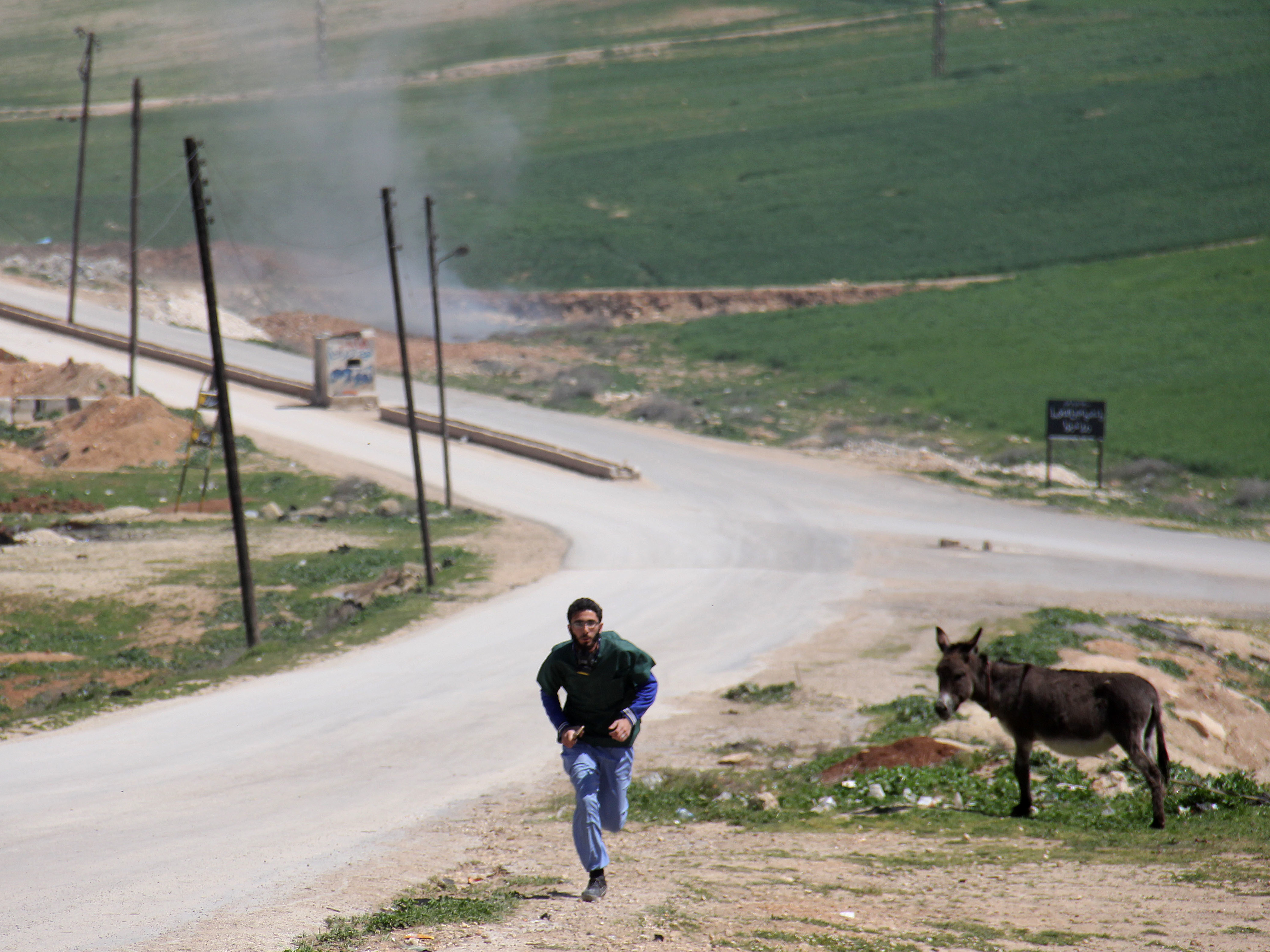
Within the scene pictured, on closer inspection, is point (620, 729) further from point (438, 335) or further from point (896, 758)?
point (438, 335)

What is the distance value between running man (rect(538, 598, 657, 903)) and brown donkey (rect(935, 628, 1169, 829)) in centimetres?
345

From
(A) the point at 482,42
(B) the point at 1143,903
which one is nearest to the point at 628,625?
(B) the point at 1143,903

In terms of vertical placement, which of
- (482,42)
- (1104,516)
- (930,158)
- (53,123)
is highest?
(482,42)

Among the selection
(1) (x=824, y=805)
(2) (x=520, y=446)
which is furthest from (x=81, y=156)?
(1) (x=824, y=805)

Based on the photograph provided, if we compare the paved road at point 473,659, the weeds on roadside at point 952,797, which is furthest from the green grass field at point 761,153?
the weeds on roadside at point 952,797

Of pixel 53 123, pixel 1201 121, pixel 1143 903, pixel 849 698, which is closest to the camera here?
pixel 1143 903

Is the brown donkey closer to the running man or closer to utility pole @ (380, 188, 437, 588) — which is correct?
the running man

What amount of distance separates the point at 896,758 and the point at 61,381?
42.1 meters

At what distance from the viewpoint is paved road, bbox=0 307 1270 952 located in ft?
33.8

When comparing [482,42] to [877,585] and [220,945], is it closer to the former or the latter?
[877,585]

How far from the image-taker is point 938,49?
4619 inches

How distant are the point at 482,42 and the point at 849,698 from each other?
488 ft

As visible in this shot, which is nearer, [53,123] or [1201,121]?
[1201,121]

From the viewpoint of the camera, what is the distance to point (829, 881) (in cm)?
910
